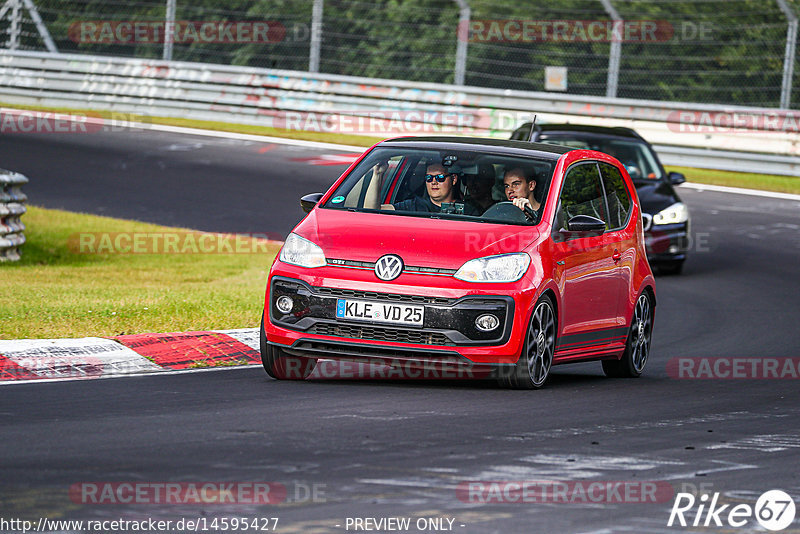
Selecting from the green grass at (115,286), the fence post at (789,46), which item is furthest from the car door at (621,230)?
the fence post at (789,46)

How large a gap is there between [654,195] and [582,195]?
7514 mm

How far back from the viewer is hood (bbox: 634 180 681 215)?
17.0 metres

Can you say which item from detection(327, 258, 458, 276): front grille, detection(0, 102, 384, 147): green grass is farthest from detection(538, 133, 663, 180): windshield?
detection(0, 102, 384, 147): green grass

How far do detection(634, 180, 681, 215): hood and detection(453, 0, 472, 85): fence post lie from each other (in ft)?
31.6

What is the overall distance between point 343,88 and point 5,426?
70.5ft

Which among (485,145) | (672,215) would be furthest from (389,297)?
(672,215)

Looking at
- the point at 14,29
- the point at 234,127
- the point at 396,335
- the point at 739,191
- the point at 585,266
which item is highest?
the point at 14,29

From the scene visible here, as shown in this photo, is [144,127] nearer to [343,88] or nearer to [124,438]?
[343,88]

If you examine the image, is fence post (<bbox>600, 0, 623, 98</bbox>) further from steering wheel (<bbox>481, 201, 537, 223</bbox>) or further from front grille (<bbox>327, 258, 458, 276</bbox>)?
front grille (<bbox>327, 258, 458, 276</bbox>)

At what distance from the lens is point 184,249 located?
17.6 meters

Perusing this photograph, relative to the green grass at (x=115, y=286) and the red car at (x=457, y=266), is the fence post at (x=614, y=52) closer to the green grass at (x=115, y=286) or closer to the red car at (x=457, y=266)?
the green grass at (x=115, y=286)

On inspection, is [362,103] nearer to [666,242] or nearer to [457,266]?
A: [666,242]

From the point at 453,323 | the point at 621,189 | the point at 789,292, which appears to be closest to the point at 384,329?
the point at 453,323

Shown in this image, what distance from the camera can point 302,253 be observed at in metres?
8.86
